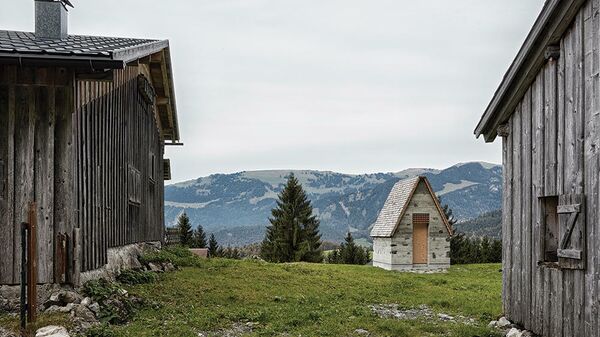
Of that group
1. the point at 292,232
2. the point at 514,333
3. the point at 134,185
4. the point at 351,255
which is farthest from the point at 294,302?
the point at 351,255

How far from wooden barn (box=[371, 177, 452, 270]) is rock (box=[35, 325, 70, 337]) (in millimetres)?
22290

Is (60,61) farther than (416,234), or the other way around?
(416,234)

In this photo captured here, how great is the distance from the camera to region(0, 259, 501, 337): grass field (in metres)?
11.3

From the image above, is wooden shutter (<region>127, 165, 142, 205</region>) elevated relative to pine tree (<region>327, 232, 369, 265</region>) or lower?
elevated

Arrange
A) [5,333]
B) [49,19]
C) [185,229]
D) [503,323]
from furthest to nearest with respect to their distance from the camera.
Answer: [185,229] → [49,19] → [503,323] → [5,333]

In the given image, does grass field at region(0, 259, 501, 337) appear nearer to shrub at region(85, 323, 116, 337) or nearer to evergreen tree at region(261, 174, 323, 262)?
shrub at region(85, 323, 116, 337)

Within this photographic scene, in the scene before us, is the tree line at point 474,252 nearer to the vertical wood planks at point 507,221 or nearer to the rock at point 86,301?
the vertical wood planks at point 507,221

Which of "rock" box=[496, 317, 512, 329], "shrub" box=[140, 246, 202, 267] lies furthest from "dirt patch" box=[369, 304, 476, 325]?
"shrub" box=[140, 246, 202, 267]

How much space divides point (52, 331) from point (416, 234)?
2421cm

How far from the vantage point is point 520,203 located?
35.7ft

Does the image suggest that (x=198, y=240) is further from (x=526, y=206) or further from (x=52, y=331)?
(x=526, y=206)

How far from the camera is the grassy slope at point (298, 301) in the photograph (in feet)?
37.4

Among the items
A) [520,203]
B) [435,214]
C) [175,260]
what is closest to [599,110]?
[520,203]

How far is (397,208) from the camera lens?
3103 cm
